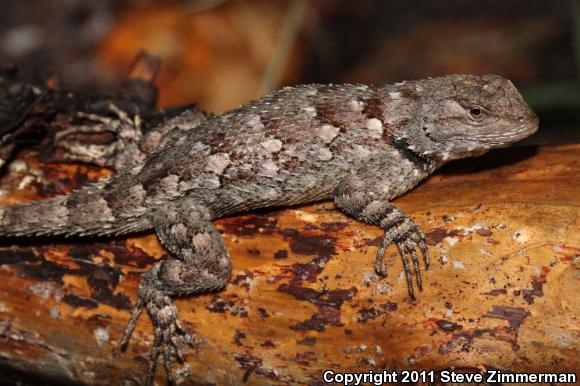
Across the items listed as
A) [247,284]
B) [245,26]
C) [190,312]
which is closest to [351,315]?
[247,284]

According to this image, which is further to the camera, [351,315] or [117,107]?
[117,107]

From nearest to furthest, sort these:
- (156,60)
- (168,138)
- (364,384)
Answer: (364,384)
(168,138)
(156,60)

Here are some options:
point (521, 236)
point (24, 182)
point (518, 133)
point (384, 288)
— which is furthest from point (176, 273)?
point (518, 133)

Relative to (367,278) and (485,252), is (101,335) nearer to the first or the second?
(367,278)

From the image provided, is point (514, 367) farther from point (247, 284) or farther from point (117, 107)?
point (117, 107)

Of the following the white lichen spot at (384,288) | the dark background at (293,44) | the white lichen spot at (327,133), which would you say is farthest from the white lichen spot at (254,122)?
the dark background at (293,44)

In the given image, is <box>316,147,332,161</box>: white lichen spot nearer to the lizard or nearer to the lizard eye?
the lizard

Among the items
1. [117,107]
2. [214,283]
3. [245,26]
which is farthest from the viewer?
[245,26]
